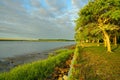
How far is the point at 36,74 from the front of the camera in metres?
14.9

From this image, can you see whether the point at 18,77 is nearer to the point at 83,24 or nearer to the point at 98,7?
the point at 98,7

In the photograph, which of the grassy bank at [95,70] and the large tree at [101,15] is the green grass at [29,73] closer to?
the grassy bank at [95,70]

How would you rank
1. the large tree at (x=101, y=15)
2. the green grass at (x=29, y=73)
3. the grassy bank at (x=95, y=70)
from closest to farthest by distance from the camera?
the grassy bank at (x=95, y=70), the green grass at (x=29, y=73), the large tree at (x=101, y=15)

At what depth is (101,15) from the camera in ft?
93.2

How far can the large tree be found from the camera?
1088 inches

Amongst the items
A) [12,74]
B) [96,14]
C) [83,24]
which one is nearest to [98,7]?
[96,14]

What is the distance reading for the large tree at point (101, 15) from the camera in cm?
2764

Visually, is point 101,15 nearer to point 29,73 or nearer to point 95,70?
point 95,70

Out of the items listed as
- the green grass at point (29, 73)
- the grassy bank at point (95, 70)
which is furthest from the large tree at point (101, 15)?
the green grass at point (29, 73)

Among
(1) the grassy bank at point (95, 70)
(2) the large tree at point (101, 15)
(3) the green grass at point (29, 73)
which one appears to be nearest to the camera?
(1) the grassy bank at point (95, 70)

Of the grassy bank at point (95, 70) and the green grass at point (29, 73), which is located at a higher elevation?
the grassy bank at point (95, 70)

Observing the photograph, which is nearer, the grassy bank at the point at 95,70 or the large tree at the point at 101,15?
the grassy bank at the point at 95,70

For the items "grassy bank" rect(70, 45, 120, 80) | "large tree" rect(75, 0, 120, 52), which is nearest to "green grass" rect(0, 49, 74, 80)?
"grassy bank" rect(70, 45, 120, 80)

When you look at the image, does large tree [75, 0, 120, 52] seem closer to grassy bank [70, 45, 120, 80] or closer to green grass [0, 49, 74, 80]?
grassy bank [70, 45, 120, 80]
